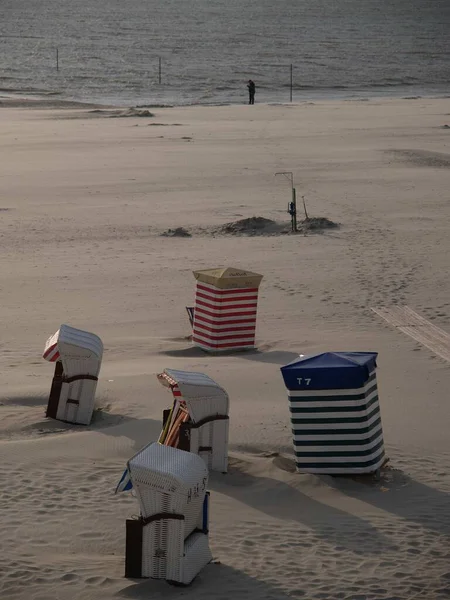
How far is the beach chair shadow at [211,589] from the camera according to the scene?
6.57 metres

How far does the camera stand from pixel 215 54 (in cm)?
9156

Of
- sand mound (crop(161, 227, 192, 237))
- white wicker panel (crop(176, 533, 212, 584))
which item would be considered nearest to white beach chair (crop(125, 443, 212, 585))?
white wicker panel (crop(176, 533, 212, 584))

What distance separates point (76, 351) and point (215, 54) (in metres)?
84.6

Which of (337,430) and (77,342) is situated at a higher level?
(77,342)

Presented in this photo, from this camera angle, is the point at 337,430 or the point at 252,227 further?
the point at 252,227

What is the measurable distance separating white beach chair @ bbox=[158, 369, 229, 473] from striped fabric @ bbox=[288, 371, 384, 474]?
55 centimetres

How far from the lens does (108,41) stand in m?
107

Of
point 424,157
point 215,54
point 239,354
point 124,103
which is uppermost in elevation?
point 215,54

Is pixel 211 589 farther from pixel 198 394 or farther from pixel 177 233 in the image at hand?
pixel 177 233

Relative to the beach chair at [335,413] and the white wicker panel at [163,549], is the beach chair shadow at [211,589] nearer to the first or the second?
the white wicker panel at [163,549]

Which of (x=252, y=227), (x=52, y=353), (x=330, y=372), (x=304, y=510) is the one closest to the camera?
(x=304, y=510)

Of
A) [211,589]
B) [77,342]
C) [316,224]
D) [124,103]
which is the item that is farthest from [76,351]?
[124,103]

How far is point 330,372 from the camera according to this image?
8.22m

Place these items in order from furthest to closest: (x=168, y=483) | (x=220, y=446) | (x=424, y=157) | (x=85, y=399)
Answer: (x=424, y=157) → (x=85, y=399) → (x=220, y=446) → (x=168, y=483)
